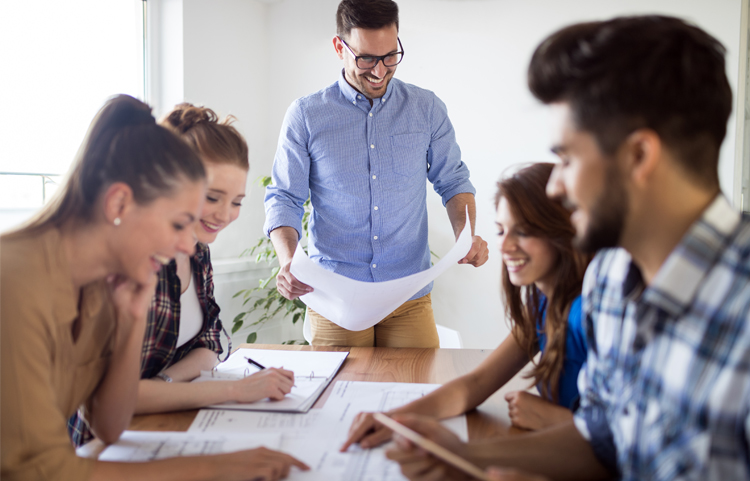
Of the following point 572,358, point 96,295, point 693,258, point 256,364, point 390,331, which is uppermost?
point 693,258

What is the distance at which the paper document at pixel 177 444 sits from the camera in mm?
926

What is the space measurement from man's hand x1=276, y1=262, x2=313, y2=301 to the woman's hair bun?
1.58 feet

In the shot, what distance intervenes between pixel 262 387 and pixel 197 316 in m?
0.36

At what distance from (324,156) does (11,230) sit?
3.91 ft

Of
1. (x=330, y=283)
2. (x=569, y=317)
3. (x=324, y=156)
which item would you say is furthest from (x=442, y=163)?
(x=569, y=317)

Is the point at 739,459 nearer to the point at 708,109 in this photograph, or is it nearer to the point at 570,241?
the point at 708,109

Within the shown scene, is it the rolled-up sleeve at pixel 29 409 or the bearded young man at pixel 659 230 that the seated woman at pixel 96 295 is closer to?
the rolled-up sleeve at pixel 29 409

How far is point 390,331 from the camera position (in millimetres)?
1894

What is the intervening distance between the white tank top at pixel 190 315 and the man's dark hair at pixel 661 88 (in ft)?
3.43

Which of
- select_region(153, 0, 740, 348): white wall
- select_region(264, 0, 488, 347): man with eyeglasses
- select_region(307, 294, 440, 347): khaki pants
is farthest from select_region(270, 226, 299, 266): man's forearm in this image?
select_region(153, 0, 740, 348): white wall

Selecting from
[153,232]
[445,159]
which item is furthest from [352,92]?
[153,232]

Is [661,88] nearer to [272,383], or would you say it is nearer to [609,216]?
[609,216]

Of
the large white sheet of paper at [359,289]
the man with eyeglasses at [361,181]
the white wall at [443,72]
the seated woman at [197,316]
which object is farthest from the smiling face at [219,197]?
the white wall at [443,72]

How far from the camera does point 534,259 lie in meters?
1.17
